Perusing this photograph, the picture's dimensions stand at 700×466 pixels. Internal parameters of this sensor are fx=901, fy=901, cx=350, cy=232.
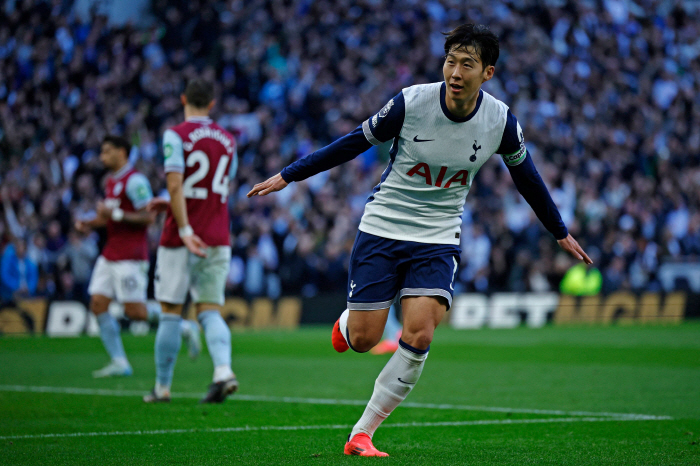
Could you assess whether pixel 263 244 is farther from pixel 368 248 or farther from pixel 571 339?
pixel 368 248

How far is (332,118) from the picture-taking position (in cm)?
2283

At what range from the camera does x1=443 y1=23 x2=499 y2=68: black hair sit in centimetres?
462

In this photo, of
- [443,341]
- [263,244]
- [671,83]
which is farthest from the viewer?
[671,83]

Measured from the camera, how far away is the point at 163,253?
23.5 feet

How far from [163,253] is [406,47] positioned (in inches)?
740

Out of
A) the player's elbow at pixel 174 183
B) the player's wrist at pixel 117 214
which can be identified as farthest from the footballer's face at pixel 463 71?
the player's wrist at pixel 117 214

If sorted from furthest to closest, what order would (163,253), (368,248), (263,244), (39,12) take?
1. (39,12)
2. (263,244)
3. (163,253)
4. (368,248)

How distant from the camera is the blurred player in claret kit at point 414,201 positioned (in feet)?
15.6

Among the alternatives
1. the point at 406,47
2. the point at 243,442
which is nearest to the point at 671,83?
the point at 406,47

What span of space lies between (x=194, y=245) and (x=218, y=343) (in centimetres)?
81

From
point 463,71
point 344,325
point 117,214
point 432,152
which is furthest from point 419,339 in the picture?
point 117,214

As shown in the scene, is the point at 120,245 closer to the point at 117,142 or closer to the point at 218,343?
the point at 117,142

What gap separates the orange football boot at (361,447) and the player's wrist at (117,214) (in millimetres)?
5159

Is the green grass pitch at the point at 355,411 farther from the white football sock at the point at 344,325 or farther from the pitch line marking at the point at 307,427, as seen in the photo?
the white football sock at the point at 344,325
